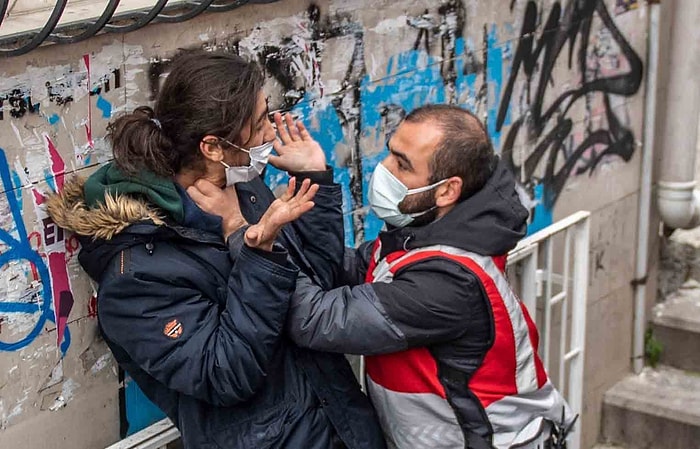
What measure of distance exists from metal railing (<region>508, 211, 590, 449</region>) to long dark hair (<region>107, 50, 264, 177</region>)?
2.01 metres

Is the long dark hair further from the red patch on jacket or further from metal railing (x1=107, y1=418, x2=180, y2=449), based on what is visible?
metal railing (x1=107, y1=418, x2=180, y2=449)

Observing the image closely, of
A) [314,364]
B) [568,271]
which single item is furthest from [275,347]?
[568,271]

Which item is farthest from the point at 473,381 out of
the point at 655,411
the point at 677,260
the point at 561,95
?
the point at 677,260

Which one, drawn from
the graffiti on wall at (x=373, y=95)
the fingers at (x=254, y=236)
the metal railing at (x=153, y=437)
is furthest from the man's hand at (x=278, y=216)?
the metal railing at (x=153, y=437)

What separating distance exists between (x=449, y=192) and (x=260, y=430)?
0.77m

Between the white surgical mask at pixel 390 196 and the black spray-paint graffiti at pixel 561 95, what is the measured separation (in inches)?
66.5

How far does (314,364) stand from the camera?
2986 mm

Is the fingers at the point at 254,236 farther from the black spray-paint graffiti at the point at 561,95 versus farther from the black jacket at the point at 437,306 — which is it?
the black spray-paint graffiti at the point at 561,95

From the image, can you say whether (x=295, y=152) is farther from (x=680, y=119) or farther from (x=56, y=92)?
(x=680, y=119)

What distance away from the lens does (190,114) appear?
280cm

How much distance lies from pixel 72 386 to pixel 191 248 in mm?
660

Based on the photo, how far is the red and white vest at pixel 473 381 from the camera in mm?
2957

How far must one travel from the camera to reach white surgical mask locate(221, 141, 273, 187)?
9.57 ft

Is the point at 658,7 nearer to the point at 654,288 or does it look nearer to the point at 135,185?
the point at 654,288
